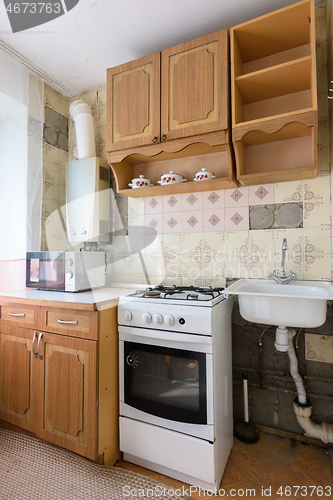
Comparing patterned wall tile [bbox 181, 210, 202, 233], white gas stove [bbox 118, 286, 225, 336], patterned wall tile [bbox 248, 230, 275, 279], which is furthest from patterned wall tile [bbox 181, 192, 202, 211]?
white gas stove [bbox 118, 286, 225, 336]

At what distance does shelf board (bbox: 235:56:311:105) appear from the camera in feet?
4.95

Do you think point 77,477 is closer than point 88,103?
Yes

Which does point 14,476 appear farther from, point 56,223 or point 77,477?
point 56,223

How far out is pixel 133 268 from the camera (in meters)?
2.28

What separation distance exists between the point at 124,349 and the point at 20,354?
72 centimetres

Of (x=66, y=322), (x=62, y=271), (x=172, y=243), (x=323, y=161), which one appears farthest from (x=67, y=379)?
(x=323, y=161)

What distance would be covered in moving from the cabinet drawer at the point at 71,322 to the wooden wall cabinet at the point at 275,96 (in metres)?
1.25

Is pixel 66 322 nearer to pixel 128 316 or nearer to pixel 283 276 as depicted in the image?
pixel 128 316

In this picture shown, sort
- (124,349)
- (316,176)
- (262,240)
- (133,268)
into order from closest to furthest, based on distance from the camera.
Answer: (124,349), (316,176), (262,240), (133,268)

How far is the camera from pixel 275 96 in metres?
1.79

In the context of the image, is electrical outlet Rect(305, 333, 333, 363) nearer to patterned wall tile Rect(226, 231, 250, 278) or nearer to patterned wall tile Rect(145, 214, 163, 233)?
patterned wall tile Rect(226, 231, 250, 278)

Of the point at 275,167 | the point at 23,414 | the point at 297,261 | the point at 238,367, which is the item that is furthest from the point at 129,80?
the point at 23,414

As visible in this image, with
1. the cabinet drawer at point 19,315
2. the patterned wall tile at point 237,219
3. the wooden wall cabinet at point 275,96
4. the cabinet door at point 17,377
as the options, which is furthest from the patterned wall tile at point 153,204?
the cabinet door at point 17,377

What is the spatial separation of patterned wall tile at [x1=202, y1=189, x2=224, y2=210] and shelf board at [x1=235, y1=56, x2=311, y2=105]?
0.63m
